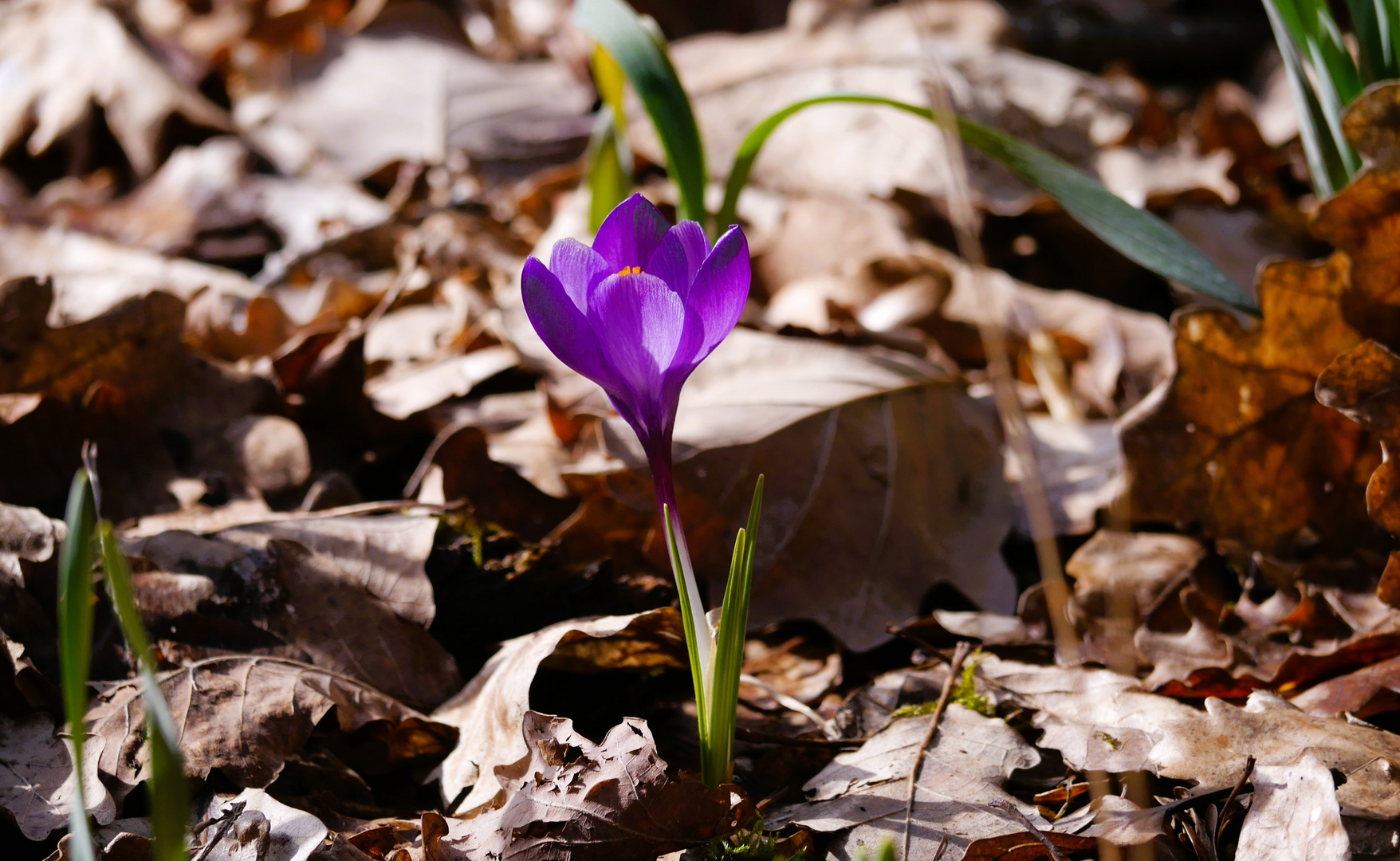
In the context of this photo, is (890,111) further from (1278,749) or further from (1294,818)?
(1294,818)

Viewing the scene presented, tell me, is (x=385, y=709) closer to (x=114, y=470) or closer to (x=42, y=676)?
(x=42, y=676)

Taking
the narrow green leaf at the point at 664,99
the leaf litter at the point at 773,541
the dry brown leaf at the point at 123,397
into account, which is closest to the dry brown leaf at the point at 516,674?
the leaf litter at the point at 773,541

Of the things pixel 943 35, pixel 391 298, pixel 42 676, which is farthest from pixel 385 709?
pixel 943 35

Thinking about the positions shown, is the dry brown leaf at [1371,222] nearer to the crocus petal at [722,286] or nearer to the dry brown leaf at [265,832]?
the crocus petal at [722,286]

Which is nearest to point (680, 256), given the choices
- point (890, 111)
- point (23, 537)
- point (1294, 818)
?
point (1294, 818)

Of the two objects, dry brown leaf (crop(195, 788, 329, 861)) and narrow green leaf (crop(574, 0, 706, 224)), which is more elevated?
narrow green leaf (crop(574, 0, 706, 224))

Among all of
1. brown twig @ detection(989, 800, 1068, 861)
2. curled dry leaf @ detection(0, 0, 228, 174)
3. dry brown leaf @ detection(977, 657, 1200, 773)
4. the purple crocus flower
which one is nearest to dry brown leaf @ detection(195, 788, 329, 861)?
the purple crocus flower

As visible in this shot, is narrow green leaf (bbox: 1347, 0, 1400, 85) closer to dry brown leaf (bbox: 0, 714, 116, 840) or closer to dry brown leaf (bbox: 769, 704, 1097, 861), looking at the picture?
dry brown leaf (bbox: 769, 704, 1097, 861)
